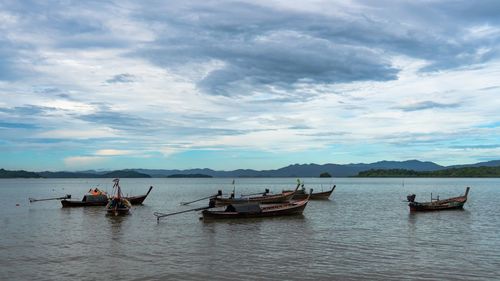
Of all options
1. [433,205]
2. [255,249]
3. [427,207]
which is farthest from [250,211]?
[433,205]

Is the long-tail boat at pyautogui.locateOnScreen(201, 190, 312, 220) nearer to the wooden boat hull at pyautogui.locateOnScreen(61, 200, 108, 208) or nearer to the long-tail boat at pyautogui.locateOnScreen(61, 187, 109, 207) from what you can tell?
the long-tail boat at pyautogui.locateOnScreen(61, 187, 109, 207)

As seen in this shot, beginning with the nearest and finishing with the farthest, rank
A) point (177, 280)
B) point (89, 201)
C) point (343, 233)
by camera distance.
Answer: point (177, 280) → point (343, 233) → point (89, 201)

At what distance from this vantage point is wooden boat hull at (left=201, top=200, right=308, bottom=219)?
135 ft

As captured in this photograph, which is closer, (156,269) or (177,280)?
(177,280)

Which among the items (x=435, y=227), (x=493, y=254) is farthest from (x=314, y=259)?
(x=435, y=227)

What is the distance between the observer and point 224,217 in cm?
4147

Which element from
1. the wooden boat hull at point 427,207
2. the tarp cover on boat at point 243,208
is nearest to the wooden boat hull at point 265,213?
the tarp cover on boat at point 243,208

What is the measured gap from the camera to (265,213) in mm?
43188

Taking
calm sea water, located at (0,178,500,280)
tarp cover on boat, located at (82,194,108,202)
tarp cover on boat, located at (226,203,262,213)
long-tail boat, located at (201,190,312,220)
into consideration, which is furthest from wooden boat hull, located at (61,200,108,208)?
tarp cover on boat, located at (226,203,262,213)

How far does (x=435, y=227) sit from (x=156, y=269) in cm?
2432

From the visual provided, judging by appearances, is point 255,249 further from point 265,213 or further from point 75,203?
point 75,203

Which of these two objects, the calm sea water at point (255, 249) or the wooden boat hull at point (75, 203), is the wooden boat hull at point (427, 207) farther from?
the wooden boat hull at point (75, 203)

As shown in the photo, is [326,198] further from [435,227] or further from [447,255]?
[447,255]

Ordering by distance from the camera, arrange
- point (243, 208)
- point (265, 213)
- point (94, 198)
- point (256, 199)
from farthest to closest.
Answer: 1. point (94, 198)
2. point (256, 199)
3. point (265, 213)
4. point (243, 208)
